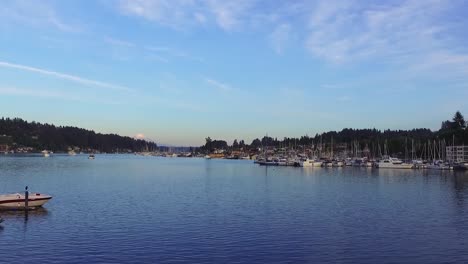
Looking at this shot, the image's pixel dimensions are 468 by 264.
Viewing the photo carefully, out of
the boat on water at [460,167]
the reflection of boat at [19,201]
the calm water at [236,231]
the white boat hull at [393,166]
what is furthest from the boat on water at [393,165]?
the reflection of boat at [19,201]

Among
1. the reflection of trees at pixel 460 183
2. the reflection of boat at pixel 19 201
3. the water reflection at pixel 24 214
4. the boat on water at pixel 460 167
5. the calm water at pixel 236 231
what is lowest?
the calm water at pixel 236 231

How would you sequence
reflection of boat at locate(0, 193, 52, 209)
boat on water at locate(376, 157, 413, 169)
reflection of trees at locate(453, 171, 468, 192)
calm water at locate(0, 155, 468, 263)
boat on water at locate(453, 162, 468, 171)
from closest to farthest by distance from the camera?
calm water at locate(0, 155, 468, 263), reflection of boat at locate(0, 193, 52, 209), reflection of trees at locate(453, 171, 468, 192), boat on water at locate(453, 162, 468, 171), boat on water at locate(376, 157, 413, 169)

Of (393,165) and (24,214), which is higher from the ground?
(393,165)

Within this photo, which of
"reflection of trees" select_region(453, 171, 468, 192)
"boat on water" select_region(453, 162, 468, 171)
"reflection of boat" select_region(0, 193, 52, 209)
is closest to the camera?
"reflection of boat" select_region(0, 193, 52, 209)

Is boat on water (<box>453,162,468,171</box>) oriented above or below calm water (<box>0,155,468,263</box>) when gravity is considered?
above

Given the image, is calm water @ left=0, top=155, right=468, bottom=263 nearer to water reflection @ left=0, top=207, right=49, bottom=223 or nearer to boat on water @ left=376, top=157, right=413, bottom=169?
water reflection @ left=0, top=207, right=49, bottom=223

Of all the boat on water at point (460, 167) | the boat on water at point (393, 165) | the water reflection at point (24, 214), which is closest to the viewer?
the water reflection at point (24, 214)

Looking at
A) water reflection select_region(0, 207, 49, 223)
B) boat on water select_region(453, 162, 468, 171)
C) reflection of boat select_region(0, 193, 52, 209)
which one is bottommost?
water reflection select_region(0, 207, 49, 223)

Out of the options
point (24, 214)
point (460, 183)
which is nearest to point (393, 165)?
point (460, 183)

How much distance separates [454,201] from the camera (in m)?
62.3

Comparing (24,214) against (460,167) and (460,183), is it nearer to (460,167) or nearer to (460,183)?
(460,183)

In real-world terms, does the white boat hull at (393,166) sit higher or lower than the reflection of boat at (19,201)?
higher

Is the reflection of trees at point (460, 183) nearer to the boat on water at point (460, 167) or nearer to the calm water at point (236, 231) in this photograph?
the calm water at point (236, 231)

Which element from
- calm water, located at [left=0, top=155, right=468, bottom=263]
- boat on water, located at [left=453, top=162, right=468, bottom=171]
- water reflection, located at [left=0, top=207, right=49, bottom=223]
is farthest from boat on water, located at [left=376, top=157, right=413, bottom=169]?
water reflection, located at [left=0, top=207, right=49, bottom=223]
